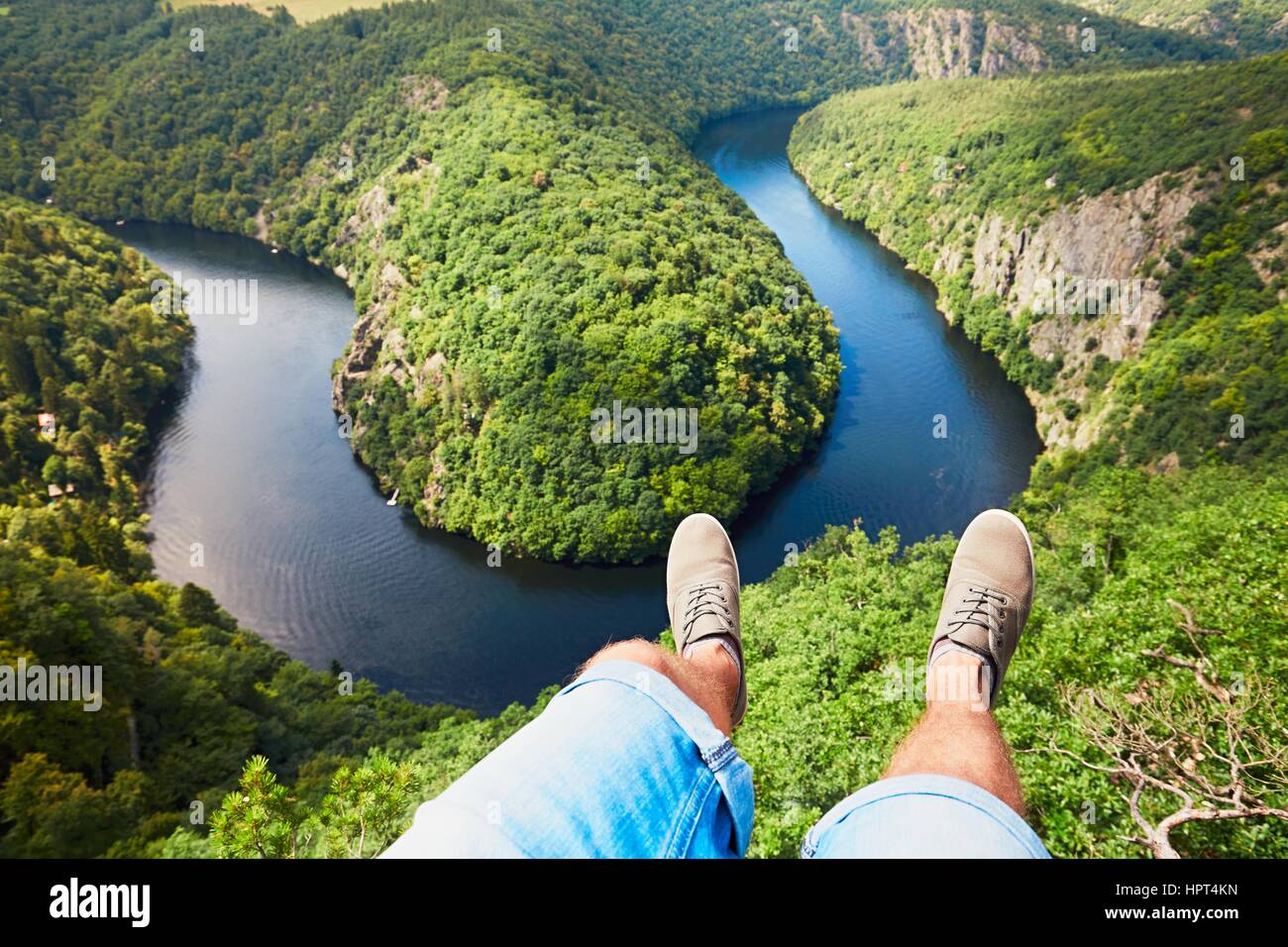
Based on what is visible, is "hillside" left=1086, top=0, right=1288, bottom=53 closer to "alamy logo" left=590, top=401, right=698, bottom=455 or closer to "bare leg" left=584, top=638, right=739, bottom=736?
"alamy logo" left=590, top=401, right=698, bottom=455

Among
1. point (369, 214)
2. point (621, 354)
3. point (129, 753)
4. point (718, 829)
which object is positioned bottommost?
point (129, 753)

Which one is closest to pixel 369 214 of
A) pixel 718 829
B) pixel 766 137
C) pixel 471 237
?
pixel 471 237

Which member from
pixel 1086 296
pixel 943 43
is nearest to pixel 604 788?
pixel 1086 296

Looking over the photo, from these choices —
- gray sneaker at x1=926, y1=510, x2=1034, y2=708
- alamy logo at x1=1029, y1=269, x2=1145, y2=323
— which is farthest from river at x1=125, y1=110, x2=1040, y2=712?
gray sneaker at x1=926, y1=510, x2=1034, y2=708

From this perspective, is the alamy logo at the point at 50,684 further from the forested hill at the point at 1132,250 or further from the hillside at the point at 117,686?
the forested hill at the point at 1132,250

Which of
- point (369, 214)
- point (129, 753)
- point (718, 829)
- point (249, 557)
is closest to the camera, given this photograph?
point (718, 829)

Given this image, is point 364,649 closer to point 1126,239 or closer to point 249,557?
point 249,557

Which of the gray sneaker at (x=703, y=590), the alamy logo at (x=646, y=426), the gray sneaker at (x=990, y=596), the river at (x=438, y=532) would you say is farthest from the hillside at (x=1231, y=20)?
the gray sneaker at (x=703, y=590)
